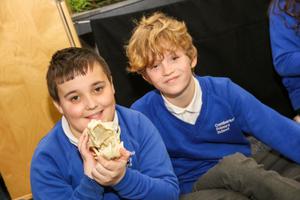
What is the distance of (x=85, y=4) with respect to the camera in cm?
214

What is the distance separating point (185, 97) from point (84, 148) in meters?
0.54

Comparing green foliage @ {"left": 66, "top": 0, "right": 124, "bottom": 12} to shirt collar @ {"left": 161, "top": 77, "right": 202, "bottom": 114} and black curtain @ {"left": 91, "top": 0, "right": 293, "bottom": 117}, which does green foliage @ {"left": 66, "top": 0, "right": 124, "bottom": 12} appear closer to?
black curtain @ {"left": 91, "top": 0, "right": 293, "bottom": 117}

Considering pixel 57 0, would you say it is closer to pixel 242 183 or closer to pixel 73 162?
pixel 73 162

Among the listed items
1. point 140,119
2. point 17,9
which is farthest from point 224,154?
point 17,9

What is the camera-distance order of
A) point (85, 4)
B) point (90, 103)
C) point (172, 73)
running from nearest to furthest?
point (90, 103) → point (172, 73) → point (85, 4)

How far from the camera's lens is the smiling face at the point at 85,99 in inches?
51.6

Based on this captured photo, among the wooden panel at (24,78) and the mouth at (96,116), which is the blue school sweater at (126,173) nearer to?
the mouth at (96,116)

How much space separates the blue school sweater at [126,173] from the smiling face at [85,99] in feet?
0.33

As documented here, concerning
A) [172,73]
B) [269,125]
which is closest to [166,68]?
[172,73]

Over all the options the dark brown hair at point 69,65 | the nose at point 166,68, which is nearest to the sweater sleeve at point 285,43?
the nose at point 166,68

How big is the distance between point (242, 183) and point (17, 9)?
3.67ft

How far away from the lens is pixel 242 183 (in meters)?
1.38

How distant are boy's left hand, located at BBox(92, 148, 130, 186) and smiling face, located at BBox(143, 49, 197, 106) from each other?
1.51 ft

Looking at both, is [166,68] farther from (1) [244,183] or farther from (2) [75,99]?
(1) [244,183]
